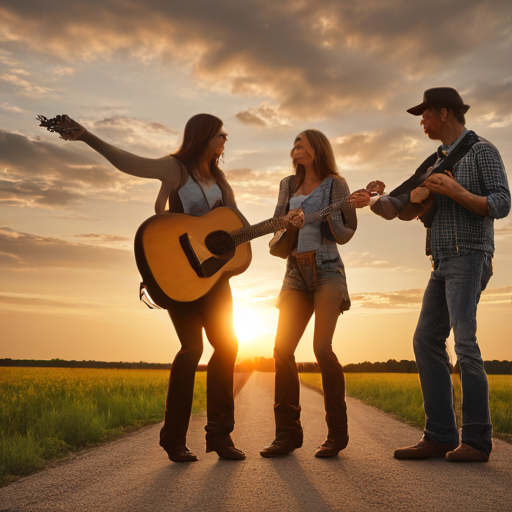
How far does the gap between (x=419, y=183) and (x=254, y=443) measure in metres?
2.74

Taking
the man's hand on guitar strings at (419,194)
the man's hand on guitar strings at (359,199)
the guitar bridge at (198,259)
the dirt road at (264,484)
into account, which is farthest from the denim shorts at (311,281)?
the dirt road at (264,484)

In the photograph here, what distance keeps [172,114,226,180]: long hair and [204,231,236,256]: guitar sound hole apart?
22.7 inches

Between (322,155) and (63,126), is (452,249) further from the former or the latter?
(63,126)

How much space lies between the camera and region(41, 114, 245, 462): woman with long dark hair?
155 inches

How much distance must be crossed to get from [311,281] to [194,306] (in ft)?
3.25

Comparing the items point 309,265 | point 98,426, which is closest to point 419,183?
point 309,265

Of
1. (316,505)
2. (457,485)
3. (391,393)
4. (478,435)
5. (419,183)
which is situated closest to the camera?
(316,505)

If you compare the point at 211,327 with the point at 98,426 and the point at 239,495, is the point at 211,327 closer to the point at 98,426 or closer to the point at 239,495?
the point at 239,495

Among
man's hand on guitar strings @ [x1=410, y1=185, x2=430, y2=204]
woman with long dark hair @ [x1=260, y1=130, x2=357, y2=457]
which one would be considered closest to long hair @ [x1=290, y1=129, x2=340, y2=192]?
woman with long dark hair @ [x1=260, y1=130, x2=357, y2=457]

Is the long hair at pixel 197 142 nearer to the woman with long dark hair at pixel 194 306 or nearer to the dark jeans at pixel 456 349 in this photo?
the woman with long dark hair at pixel 194 306

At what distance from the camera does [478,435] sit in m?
3.83

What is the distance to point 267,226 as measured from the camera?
443 centimetres

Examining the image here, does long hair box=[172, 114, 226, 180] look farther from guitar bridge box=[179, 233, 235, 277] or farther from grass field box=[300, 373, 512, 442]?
grass field box=[300, 373, 512, 442]

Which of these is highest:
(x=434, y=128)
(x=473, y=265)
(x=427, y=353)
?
(x=434, y=128)
